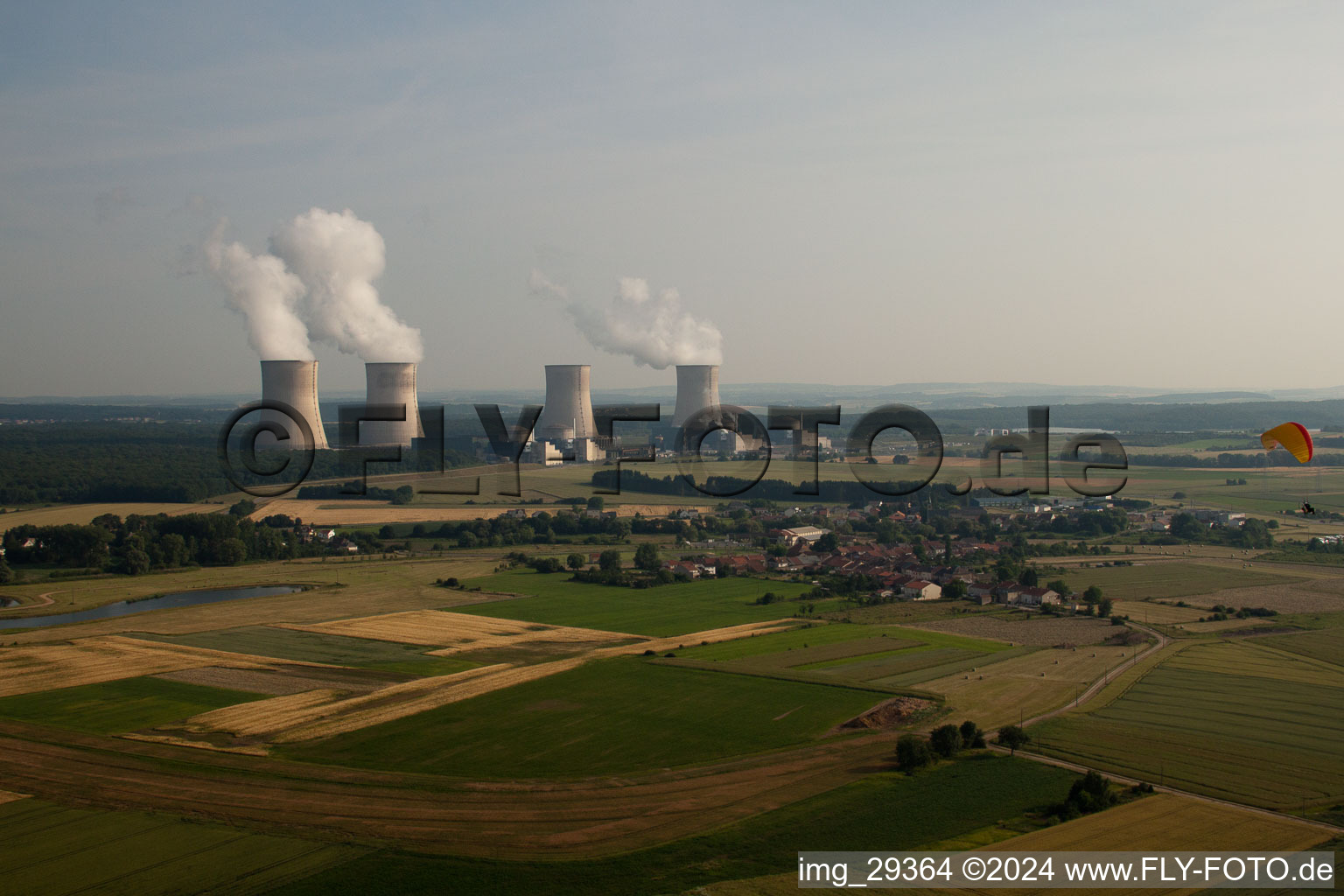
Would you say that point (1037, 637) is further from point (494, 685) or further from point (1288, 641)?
point (494, 685)

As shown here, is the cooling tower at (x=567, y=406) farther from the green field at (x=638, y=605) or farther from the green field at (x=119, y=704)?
the green field at (x=119, y=704)

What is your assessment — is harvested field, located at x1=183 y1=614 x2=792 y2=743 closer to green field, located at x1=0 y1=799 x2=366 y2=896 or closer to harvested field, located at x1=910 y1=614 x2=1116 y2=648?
green field, located at x1=0 y1=799 x2=366 y2=896

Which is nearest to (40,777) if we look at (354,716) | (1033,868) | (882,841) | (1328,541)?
(354,716)

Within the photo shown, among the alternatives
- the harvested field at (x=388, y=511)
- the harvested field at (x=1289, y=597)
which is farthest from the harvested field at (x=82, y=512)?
the harvested field at (x=1289, y=597)

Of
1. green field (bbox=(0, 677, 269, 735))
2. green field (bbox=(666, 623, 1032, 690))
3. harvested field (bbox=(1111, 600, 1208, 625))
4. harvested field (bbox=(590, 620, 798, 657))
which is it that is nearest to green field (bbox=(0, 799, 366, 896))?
green field (bbox=(0, 677, 269, 735))

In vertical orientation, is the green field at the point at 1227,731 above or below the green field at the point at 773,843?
above

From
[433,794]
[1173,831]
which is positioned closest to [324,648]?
[433,794]
